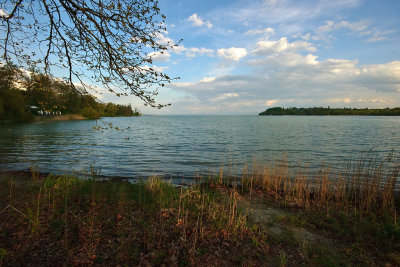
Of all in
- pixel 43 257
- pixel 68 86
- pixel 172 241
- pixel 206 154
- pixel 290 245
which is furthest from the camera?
Answer: pixel 206 154

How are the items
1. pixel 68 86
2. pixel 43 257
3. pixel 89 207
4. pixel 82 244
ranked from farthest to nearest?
pixel 68 86
pixel 89 207
pixel 82 244
pixel 43 257

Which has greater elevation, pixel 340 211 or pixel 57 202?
pixel 57 202

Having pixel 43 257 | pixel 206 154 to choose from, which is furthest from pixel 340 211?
pixel 206 154

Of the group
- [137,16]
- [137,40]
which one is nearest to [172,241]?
[137,40]

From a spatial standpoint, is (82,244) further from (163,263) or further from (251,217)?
(251,217)

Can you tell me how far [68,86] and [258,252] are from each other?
722 cm

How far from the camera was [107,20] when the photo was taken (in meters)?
5.80

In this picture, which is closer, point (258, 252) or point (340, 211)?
point (258, 252)

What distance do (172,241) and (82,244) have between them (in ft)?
5.68

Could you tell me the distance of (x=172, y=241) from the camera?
439 centimetres

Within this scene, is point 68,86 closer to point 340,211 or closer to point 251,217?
point 251,217

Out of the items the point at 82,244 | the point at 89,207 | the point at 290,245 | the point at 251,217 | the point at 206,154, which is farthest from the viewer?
the point at 206,154

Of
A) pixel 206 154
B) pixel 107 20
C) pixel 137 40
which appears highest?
pixel 107 20

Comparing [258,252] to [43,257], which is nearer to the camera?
[43,257]
